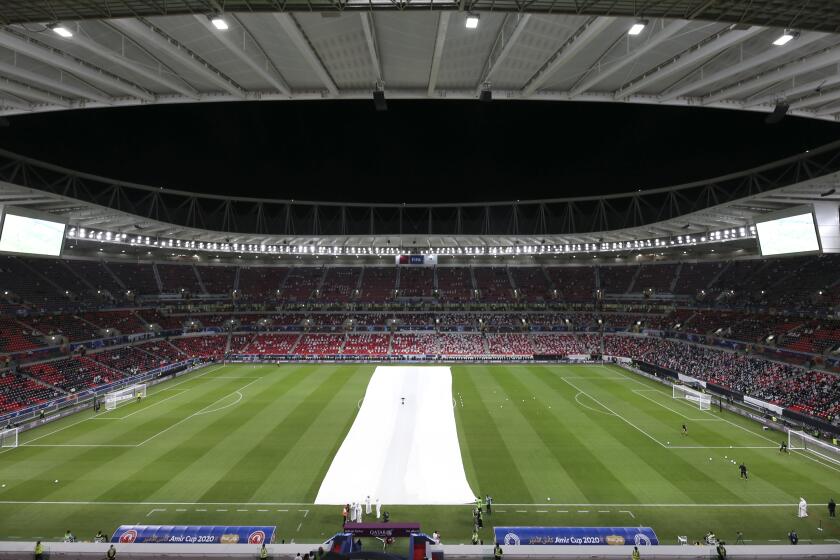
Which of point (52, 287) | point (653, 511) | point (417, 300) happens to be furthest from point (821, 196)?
point (52, 287)

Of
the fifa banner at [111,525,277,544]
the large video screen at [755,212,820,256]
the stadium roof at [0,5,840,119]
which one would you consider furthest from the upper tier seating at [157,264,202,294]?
the large video screen at [755,212,820,256]

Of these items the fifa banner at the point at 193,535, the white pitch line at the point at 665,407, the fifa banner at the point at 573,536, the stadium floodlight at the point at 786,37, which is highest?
the stadium floodlight at the point at 786,37

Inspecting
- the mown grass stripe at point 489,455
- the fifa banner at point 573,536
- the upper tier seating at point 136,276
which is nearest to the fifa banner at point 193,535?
the fifa banner at point 573,536

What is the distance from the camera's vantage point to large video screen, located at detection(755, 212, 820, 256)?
24.0 m

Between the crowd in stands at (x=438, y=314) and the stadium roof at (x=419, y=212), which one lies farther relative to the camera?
the crowd in stands at (x=438, y=314)

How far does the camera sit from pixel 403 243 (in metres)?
60.3

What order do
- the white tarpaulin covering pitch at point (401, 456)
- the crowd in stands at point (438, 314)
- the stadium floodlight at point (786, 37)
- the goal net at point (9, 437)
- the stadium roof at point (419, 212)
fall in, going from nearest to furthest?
1. the stadium floodlight at point (786, 37)
2. the white tarpaulin covering pitch at point (401, 456)
3. the goal net at point (9, 437)
4. the stadium roof at point (419, 212)
5. the crowd in stands at point (438, 314)

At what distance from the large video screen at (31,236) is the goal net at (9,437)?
11.4 metres

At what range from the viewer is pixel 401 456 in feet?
78.2

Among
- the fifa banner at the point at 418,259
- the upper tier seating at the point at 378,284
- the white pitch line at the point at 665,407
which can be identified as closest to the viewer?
the white pitch line at the point at 665,407

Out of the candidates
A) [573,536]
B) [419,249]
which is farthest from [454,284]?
[573,536]

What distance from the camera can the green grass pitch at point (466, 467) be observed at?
1761cm

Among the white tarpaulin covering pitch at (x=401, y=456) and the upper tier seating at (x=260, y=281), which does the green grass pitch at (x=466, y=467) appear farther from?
the upper tier seating at (x=260, y=281)

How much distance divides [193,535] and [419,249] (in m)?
52.0
